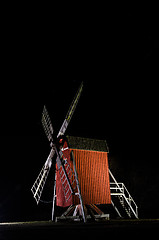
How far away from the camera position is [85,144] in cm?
1416

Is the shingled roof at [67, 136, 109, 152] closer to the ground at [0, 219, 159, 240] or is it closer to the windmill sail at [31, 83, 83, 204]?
the windmill sail at [31, 83, 83, 204]

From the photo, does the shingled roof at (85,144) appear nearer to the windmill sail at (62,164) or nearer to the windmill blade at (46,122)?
the windmill sail at (62,164)

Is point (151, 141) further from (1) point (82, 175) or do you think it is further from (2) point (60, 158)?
(2) point (60, 158)

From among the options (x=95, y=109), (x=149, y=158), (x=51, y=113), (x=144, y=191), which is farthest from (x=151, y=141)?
(x=51, y=113)

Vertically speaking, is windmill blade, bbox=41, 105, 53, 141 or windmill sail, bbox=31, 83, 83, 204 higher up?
windmill blade, bbox=41, 105, 53, 141

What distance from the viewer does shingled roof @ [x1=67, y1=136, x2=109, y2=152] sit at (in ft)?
44.6

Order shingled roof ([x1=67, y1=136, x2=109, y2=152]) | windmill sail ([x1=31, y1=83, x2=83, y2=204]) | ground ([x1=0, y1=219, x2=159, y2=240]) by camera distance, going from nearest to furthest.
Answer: ground ([x1=0, y1=219, x2=159, y2=240]) → windmill sail ([x1=31, y1=83, x2=83, y2=204]) → shingled roof ([x1=67, y1=136, x2=109, y2=152])

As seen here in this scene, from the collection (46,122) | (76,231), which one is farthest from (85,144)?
(76,231)

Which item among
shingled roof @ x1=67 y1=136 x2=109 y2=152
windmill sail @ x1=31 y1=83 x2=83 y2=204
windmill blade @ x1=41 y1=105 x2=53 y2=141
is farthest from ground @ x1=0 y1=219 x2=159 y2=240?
windmill blade @ x1=41 y1=105 x2=53 y2=141

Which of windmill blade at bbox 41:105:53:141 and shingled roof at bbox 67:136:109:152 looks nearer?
shingled roof at bbox 67:136:109:152

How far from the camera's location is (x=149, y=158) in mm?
18766

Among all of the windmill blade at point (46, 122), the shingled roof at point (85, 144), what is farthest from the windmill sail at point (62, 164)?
the shingled roof at point (85, 144)

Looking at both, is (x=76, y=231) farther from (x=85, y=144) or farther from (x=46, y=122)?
(x=46, y=122)

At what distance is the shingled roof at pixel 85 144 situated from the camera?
13.6m
